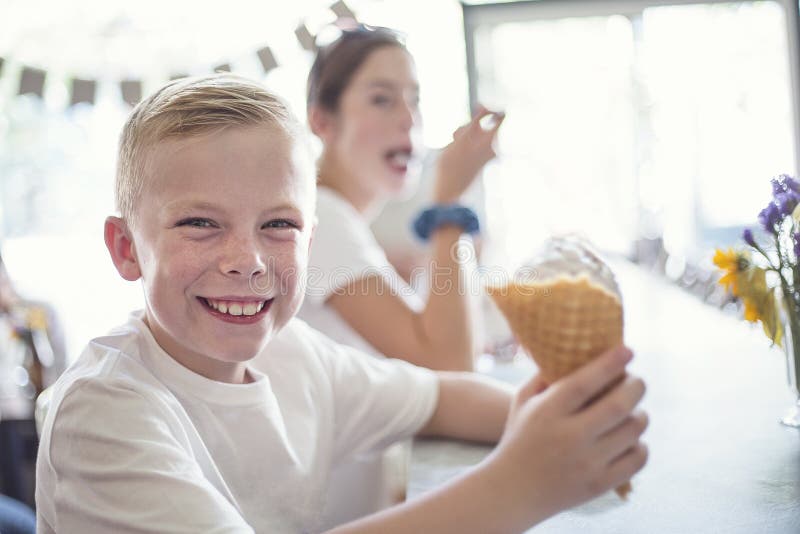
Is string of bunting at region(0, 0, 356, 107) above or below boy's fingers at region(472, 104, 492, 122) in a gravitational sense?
above

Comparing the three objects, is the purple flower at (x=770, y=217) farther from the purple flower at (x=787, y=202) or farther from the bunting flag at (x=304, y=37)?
the bunting flag at (x=304, y=37)

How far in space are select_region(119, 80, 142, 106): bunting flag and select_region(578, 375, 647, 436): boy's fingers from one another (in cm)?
136

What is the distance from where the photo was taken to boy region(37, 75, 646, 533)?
666mm

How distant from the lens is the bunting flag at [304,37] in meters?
1.78

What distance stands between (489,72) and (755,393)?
10.5 feet

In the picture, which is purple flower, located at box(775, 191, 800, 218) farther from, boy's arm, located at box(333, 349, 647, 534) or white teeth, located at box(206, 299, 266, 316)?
white teeth, located at box(206, 299, 266, 316)

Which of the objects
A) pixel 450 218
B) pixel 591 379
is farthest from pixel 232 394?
pixel 450 218

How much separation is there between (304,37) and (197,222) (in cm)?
111

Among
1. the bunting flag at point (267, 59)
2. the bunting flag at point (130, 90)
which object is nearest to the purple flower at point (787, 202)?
the bunting flag at point (267, 59)

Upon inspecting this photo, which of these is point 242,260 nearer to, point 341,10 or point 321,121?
point 321,121

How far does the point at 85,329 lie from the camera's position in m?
3.81

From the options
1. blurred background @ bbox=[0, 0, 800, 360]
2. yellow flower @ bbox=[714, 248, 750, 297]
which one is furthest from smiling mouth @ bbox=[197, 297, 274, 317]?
blurred background @ bbox=[0, 0, 800, 360]

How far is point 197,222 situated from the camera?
2.59ft

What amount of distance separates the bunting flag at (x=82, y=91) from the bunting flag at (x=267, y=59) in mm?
363
